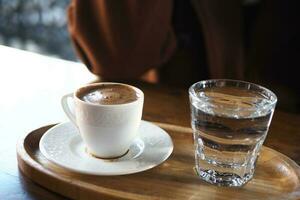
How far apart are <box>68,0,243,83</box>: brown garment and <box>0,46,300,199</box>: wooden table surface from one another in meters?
0.21

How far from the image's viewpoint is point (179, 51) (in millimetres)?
1525

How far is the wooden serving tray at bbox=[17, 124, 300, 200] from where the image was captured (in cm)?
57

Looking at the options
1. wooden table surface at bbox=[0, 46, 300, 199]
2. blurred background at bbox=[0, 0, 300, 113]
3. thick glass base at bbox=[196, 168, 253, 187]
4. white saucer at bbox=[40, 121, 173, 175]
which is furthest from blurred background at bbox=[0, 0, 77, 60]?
thick glass base at bbox=[196, 168, 253, 187]

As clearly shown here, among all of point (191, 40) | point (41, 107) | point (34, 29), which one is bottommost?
point (34, 29)

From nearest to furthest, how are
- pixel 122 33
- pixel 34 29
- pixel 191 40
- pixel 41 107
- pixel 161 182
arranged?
pixel 161 182, pixel 41 107, pixel 122 33, pixel 191 40, pixel 34 29

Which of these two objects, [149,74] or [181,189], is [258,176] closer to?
[181,189]

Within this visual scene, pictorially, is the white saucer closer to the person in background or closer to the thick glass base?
the thick glass base

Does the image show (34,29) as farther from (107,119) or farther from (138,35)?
(107,119)

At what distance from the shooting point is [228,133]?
0.61 metres

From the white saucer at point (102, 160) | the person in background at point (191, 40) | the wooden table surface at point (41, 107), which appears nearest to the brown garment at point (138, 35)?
the person in background at point (191, 40)

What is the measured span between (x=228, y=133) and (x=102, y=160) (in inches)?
6.5

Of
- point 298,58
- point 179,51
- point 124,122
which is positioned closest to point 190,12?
point 179,51

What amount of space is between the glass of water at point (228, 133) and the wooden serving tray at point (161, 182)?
0.02 meters

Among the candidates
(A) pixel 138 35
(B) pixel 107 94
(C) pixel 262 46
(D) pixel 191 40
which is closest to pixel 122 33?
(A) pixel 138 35
